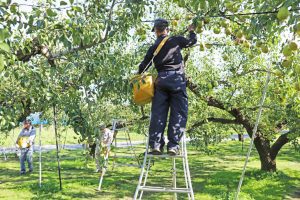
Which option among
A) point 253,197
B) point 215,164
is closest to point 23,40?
point 253,197

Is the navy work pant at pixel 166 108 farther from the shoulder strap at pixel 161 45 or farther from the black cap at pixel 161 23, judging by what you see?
the black cap at pixel 161 23

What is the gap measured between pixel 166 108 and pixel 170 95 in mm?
179

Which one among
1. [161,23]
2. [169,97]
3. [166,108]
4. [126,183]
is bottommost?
[126,183]

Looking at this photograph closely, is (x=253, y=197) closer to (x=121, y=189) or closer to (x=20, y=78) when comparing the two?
(x=121, y=189)

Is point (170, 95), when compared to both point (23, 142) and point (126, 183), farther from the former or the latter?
point (23, 142)

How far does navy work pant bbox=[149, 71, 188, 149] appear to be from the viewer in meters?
4.45

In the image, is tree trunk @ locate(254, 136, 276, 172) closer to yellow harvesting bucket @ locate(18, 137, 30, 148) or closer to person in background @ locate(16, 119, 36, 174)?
person in background @ locate(16, 119, 36, 174)

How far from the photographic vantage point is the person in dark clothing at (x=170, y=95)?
4.44 meters

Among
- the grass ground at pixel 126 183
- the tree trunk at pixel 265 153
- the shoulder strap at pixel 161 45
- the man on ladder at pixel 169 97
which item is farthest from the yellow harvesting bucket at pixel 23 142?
the shoulder strap at pixel 161 45

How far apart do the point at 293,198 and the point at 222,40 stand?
17.9 ft

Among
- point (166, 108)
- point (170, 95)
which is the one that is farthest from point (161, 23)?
point (166, 108)

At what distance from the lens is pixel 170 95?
466 cm

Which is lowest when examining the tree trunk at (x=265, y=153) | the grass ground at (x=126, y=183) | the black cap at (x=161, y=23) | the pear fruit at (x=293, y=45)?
the grass ground at (x=126, y=183)

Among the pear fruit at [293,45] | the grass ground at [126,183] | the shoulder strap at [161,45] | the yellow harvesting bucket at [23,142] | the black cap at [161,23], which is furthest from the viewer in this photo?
the yellow harvesting bucket at [23,142]
